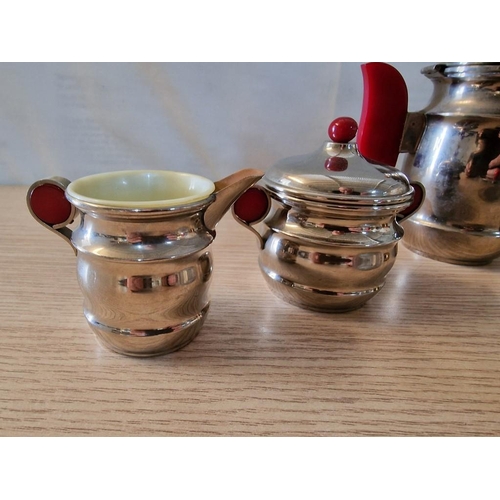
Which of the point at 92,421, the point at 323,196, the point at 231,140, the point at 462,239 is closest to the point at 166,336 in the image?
the point at 92,421

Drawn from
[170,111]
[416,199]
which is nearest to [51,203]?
[416,199]

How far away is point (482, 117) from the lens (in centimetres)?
49

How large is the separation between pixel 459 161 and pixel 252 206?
29 centimetres

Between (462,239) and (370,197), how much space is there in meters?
0.25

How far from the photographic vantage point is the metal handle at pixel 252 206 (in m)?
0.42

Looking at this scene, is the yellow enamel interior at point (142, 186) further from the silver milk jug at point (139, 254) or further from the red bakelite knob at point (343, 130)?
the red bakelite knob at point (343, 130)

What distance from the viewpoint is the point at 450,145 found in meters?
0.52

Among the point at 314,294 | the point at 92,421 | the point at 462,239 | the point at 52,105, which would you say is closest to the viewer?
the point at 92,421

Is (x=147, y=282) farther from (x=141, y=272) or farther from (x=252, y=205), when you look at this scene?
(x=252, y=205)

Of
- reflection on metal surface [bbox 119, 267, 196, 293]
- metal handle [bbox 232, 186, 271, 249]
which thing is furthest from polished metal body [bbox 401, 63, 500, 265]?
reflection on metal surface [bbox 119, 267, 196, 293]

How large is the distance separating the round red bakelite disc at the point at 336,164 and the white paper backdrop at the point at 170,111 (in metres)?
0.39

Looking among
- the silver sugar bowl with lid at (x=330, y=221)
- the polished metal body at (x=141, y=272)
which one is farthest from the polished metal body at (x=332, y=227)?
the polished metal body at (x=141, y=272)

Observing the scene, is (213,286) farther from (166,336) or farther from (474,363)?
(474,363)

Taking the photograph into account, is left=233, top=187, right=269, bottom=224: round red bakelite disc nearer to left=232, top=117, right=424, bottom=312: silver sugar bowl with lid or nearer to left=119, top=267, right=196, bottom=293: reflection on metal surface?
left=232, top=117, right=424, bottom=312: silver sugar bowl with lid
